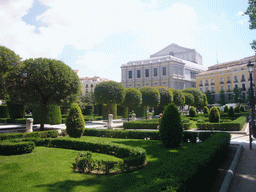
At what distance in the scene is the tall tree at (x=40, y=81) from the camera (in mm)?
13602

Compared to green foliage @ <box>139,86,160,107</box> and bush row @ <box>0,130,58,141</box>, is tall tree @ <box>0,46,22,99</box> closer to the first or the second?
bush row @ <box>0,130,58,141</box>

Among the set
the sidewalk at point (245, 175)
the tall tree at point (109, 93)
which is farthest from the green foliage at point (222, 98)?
the sidewalk at point (245, 175)

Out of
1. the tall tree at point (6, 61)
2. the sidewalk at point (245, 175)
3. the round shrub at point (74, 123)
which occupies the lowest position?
the sidewalk at point (245, 175)

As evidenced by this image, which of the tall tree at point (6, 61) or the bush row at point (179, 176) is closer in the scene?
the bush row at point (179, 176)

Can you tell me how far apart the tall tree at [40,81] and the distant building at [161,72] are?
50569mm

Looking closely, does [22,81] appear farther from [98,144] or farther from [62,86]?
[98,144]

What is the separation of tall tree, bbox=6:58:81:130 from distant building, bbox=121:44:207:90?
50.6 m

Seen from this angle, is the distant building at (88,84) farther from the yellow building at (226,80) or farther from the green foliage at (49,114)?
the green foliage at (49,114)

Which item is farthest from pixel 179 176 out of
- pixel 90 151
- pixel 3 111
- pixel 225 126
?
pixel 3 111

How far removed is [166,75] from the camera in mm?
62969

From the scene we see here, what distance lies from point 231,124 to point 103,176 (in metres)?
12.8

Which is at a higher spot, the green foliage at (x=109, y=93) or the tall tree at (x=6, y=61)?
the tall tree at (x=6, y=61)

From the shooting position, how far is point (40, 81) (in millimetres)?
13516

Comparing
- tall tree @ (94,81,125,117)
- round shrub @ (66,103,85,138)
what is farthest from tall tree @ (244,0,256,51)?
tall tree @ (94,81,125,117)
